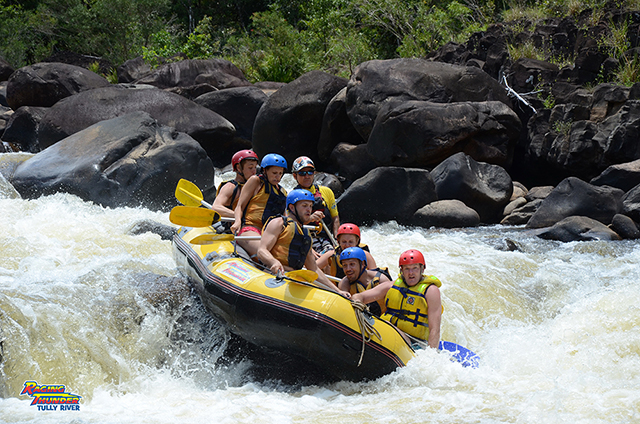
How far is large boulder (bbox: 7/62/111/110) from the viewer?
44.7ft

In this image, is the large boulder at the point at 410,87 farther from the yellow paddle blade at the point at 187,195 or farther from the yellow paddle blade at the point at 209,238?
the yellow paddle blade at the point at 209,238

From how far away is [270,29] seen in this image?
20906mm

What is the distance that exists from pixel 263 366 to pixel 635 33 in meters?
10.7

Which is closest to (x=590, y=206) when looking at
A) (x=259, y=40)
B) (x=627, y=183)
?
(x=627, y=183)

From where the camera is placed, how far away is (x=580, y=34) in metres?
12.0

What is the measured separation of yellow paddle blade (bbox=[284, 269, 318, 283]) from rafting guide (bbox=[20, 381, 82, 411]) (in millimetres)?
1531

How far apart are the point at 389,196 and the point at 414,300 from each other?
4.84 metres

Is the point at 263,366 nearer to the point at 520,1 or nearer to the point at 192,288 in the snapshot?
the point at 192,288

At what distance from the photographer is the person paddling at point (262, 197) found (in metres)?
5.07

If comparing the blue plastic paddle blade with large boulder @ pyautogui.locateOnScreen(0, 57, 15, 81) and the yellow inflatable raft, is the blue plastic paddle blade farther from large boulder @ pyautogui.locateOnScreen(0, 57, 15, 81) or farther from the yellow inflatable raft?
large boulder @ pyautogui.locateOnScreen(0, 57, 15, 81)

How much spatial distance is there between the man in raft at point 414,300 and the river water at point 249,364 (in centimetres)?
21

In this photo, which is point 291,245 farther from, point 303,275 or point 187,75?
point 187,75

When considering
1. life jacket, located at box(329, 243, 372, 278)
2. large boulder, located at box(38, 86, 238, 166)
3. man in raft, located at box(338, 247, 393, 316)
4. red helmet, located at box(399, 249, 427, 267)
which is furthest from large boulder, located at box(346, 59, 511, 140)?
red helmet, located at box(399, 249, 427, 267)

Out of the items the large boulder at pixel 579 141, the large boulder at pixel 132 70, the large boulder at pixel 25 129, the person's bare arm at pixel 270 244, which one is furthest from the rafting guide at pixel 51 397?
the large boulder at pixel 132 70
